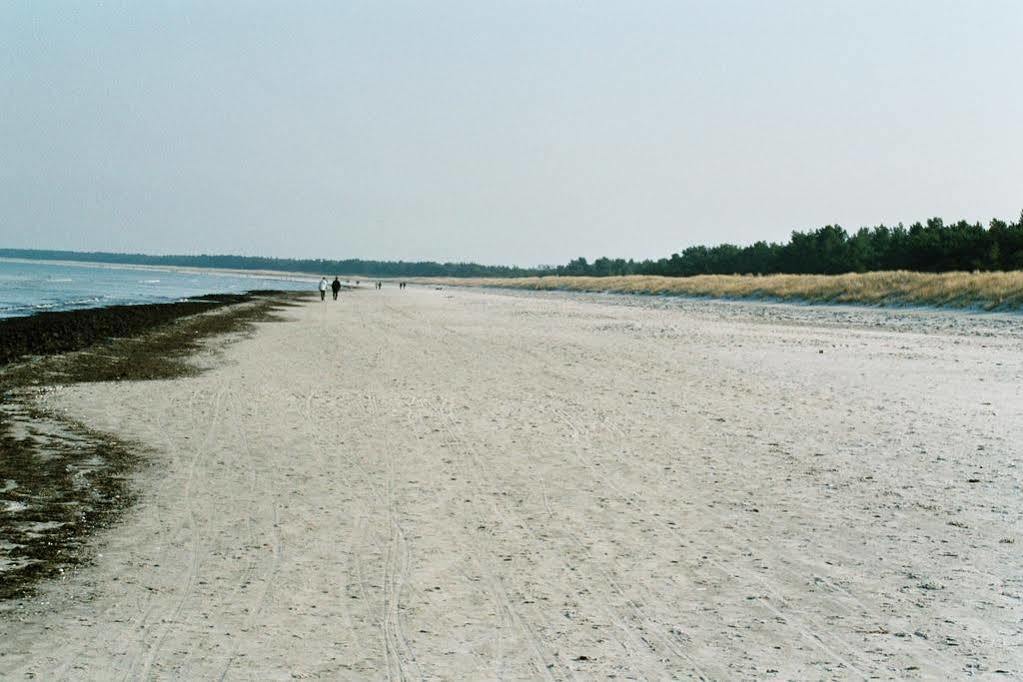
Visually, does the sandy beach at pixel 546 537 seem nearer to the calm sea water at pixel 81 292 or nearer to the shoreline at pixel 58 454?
the shoreline at pixel 58 454

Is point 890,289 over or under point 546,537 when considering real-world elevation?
over

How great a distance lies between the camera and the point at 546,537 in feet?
22.8

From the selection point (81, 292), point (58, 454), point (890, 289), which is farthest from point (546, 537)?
point (81, 292)

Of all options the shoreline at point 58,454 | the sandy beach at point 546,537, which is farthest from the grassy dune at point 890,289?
the shoreline at point 58,454

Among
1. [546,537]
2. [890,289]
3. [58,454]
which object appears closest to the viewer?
[546,537]

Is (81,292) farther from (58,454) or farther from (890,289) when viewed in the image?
(58,454)

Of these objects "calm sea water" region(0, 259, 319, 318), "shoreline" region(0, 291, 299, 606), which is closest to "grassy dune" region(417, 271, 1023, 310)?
"shoreline" region(0, 291, 299, 606)

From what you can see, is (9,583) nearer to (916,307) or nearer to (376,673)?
(376,673)

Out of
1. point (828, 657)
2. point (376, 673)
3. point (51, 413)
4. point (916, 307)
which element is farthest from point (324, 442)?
point (916, 307)

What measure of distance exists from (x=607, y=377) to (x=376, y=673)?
13.1 metres

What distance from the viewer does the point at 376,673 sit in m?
4.50

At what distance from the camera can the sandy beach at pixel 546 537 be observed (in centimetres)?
481

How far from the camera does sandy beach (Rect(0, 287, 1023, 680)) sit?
4812 mm

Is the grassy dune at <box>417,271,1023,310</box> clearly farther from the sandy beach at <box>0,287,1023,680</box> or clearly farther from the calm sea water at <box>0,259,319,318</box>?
the calm sea water at <box>0,259,319,318</box>
